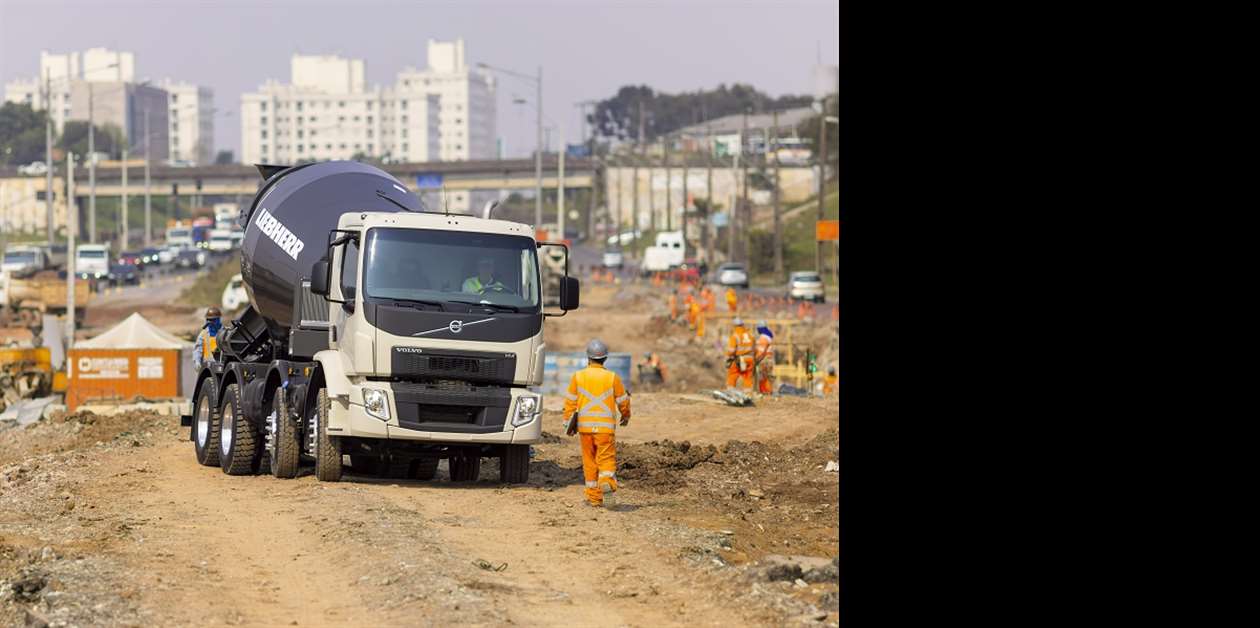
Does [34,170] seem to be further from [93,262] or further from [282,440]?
[282,440]

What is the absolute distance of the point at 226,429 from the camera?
19.9 metres

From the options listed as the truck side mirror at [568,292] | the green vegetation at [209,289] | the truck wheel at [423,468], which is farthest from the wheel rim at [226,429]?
the green vegetation at [209,289]

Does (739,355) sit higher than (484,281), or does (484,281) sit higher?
(484,281)

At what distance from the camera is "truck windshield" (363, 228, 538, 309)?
17.0m

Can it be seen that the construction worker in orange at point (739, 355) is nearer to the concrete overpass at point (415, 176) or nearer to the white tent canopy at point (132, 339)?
the white tent canopy at point (132, 339)

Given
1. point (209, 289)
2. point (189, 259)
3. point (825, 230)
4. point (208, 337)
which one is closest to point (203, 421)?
point (208, 337)

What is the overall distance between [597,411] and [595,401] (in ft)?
0.31

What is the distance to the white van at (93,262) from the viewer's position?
264 ft

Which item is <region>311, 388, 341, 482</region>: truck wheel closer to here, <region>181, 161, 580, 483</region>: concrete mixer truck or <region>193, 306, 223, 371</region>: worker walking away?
<region>181, 161, 580, 483</region>: concrete mixer truck

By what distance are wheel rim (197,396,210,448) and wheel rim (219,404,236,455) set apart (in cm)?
34
